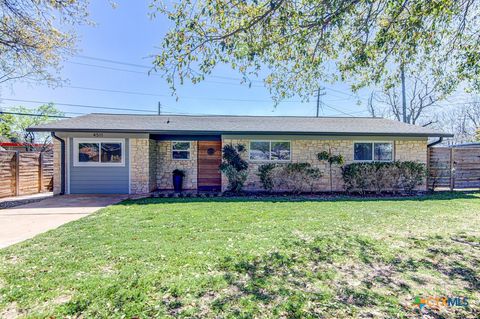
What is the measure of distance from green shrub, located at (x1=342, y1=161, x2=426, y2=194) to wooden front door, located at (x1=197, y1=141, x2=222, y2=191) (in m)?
5.72

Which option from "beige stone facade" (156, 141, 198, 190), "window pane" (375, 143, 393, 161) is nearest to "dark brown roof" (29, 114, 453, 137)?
"window pane" (375, 143, 393, 161)

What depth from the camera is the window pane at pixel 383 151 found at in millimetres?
11164

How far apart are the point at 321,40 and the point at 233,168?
6.10 metres

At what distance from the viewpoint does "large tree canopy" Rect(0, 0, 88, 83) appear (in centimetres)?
638

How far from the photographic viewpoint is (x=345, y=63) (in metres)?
6.04

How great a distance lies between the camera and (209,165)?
38.4 feet

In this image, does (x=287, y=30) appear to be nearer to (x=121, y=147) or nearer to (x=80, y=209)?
(x=80, y=209)

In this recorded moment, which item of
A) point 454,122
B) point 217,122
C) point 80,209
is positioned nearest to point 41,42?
point 80,209

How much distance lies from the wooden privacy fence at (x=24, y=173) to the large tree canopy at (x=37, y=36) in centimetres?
336

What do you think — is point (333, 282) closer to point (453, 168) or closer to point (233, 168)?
point (233, 168)

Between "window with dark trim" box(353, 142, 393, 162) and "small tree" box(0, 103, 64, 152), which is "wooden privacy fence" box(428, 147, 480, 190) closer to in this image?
"window with dark trim" box(353, 142, 393, 162)

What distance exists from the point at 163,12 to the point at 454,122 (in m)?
37.5

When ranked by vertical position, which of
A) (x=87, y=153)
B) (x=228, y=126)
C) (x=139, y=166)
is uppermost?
(x=228, y=126)

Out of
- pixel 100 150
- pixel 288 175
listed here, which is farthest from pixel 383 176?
pixel 100 150
